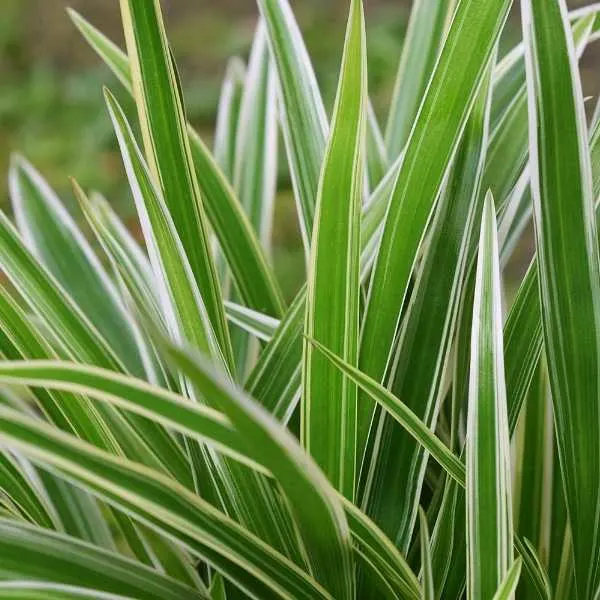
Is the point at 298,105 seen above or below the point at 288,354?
above

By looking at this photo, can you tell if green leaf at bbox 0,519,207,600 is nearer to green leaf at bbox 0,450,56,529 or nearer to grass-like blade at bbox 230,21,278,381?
green leaf at bbox 0,450,56,529

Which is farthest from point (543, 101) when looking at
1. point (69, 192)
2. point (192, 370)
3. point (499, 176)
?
point (69, 192)

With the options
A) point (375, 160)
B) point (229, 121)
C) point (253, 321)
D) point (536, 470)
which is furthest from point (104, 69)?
point (536, 470)

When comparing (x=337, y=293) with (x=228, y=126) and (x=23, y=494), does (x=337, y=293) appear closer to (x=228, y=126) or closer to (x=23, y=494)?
(x=23, y=494)

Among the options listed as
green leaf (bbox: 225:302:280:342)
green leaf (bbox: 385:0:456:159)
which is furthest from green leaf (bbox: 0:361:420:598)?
green leaf (bbox: 385:0:456:159)

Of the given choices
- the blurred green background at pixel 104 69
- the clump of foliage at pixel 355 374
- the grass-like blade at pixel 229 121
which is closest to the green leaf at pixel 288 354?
the clump of foliage at pixel 355 374
